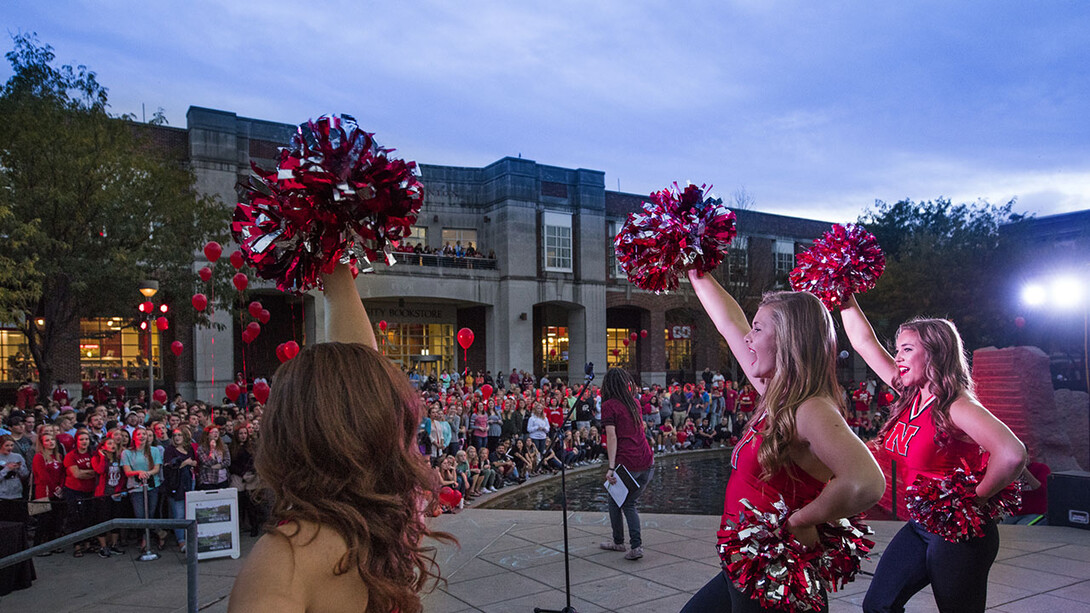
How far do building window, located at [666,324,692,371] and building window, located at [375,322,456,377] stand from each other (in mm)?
10134

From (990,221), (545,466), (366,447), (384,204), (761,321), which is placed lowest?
(545,466)

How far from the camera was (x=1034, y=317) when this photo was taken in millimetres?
24391

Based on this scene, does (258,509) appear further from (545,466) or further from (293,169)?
(293,169)

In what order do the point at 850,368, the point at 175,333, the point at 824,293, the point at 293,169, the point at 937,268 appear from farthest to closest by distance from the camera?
the point at 850,368 → the point at 937,268 → the point at 175,333 → the point at 824,293 → the point at 293,169

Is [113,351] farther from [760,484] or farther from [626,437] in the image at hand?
[760,484]

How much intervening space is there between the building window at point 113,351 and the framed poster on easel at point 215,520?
1718cm

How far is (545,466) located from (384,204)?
1305 cm

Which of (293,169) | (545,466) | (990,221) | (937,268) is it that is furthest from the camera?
(990,221)

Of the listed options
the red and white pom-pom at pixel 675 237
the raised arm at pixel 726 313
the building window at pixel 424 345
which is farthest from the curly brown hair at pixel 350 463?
the building window at pixel 424 345

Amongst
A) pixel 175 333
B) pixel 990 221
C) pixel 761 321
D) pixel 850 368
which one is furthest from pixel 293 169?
pixel 850 368

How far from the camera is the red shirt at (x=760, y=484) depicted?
90.4 inches

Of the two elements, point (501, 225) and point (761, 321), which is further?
point (501, 225)

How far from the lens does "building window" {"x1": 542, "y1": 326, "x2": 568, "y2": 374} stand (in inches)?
1261

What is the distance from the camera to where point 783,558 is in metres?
2.24
